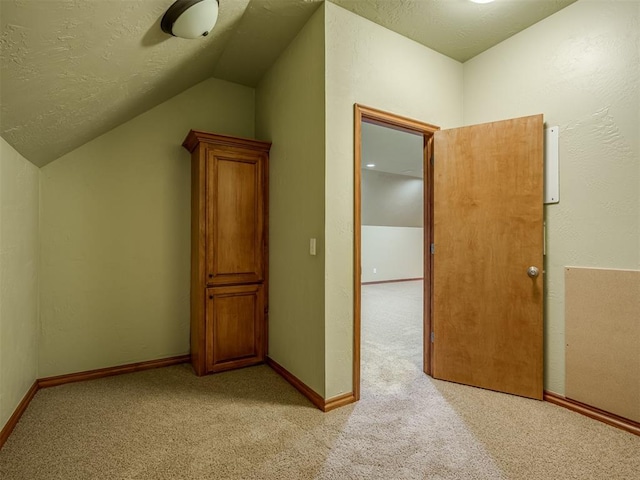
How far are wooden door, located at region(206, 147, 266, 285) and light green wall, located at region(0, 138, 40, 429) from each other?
3.71 ft

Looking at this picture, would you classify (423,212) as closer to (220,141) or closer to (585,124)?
(585,124)

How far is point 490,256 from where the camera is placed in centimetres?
236

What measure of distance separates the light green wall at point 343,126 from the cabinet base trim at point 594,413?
1.38 m

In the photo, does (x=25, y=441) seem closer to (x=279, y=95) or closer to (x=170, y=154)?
(x=170, y=154)

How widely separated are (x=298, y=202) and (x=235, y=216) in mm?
669

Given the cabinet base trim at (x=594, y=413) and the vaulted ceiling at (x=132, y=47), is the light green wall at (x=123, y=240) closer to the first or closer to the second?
the vaulted ceiling at (x=132, y=47)

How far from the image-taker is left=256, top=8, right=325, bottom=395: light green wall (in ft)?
7.11

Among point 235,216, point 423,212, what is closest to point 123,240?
point 235,216

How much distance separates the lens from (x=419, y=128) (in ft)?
8.25

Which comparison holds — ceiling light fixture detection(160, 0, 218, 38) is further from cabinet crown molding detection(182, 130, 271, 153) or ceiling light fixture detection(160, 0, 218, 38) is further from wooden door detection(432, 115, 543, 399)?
wooden door detection(432, 115, 543, 399)

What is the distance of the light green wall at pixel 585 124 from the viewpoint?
188 centimetres

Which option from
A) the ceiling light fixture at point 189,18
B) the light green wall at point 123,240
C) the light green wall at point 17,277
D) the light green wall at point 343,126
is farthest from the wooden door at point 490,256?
the light green wall at point 17,277

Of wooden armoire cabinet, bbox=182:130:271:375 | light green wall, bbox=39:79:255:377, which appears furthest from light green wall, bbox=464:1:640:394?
light green wall, bbox=39:79:255:377

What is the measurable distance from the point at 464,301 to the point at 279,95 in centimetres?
224
